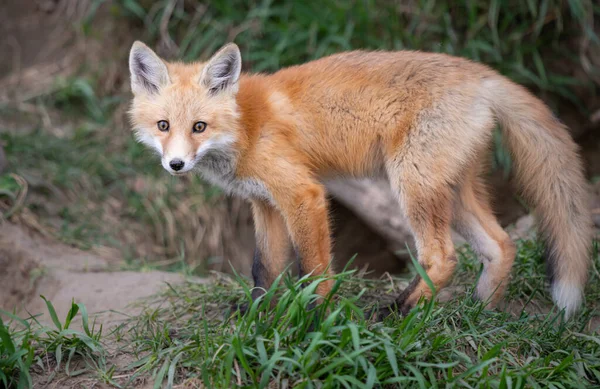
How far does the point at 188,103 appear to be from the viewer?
3168 millimetres

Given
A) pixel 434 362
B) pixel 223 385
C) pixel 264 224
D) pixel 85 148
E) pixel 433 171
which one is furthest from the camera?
pixel 85 148

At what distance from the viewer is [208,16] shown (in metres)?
5.80

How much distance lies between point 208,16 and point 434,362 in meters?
4.26

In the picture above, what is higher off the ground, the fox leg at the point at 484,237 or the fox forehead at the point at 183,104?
the fox forehead at the point at 183,104

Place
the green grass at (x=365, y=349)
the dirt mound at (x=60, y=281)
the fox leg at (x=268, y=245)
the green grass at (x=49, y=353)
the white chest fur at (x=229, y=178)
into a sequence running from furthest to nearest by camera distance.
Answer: the dirt mound at (x=60, y=281)
the fox leg at (x=268, y=245)
the white chest fur at (x=229, y=178)
the green grass at (x=49, y=353)
the green grass at (x=365, y=349)

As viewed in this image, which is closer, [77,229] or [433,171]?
[433,171]

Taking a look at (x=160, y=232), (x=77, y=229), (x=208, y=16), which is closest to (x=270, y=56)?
(x=208, y=16)

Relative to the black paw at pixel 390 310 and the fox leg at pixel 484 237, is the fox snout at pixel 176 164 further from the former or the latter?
the fox leg at pixel 484 237

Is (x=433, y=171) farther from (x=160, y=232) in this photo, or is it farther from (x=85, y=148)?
(x=85, y=148)

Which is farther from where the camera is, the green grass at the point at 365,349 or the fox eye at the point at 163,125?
the fox eye at the point at 163,125

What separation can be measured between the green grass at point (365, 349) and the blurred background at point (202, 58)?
1.89m

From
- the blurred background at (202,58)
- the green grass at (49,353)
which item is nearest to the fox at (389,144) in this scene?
the green grass at (49,353)

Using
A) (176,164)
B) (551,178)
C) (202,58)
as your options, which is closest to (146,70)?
(176,164)

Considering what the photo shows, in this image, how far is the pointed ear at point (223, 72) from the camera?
3.23m
